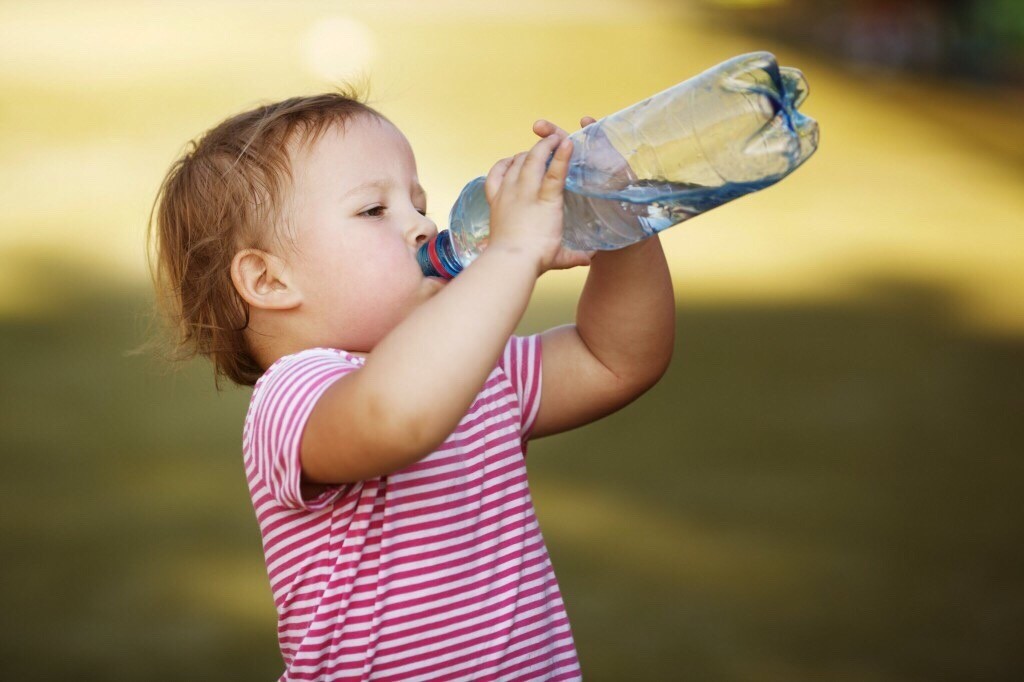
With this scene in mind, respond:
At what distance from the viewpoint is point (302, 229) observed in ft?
4.52

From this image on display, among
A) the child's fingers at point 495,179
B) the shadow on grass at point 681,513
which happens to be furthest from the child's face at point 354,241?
the shadow on grass at point 681,513

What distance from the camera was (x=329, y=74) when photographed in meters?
6.82

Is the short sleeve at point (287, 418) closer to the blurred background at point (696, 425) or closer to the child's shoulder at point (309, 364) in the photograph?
the child's shoulder at point (309, 364)

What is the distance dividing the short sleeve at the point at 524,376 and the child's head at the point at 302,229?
5.6 inches

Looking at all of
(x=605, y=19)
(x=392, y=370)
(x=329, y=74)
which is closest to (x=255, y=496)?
(x=392, y=370)

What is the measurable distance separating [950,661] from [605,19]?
7.82 m

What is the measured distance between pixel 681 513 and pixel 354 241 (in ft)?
5.82

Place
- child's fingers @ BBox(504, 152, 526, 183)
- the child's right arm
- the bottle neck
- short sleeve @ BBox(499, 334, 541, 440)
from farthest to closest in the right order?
short sleeve @ BBox(499, 334, 541, 440)
the bottle neck
child's fingers @ BBox(504, 152, 526, 183)
the child's right arm

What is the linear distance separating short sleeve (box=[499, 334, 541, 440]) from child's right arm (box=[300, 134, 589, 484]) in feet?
0.89

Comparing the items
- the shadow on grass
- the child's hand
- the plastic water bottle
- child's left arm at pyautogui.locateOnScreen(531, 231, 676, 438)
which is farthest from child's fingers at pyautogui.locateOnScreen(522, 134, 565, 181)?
the shadow on grass

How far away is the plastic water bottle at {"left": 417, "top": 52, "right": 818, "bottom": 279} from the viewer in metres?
1.36

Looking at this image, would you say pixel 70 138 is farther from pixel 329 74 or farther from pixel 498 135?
pixel 498 135

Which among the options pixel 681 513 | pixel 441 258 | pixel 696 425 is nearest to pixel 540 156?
pixel 441 258

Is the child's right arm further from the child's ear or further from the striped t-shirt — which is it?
the child's ear
